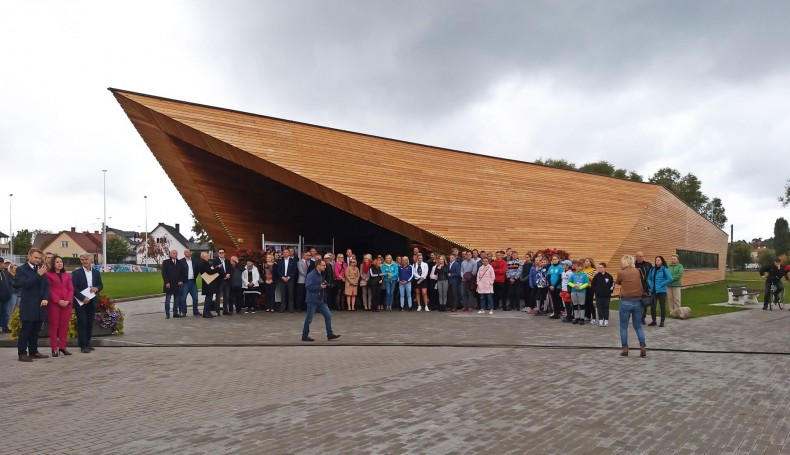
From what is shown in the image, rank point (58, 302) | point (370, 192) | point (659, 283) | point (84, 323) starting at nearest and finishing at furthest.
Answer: point (58, 302)
point (84, 323)
point (659, 283)
point (370, 192)

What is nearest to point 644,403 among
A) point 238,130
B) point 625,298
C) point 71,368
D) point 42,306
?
point 625,298

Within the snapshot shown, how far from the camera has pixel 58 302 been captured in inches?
351

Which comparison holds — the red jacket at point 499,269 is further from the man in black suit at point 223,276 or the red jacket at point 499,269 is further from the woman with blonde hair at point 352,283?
the man in black suit at point 223,276

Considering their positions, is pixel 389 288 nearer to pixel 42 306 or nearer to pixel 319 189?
pixel 319 189

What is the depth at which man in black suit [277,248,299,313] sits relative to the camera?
15.3 metres

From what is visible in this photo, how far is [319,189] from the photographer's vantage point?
15219mm

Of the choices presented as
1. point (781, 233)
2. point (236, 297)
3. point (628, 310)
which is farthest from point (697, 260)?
point (781, 233)

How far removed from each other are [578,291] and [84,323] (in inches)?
379

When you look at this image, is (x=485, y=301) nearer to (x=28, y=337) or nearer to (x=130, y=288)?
(x=28, y=337)

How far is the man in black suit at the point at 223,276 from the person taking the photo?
1455 cm

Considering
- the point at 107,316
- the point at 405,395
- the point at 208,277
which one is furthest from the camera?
the point at 208,277

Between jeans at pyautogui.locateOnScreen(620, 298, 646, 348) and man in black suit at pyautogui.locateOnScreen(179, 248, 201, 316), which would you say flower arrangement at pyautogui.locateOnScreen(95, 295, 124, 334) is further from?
jeans at pyautogui.locateOnScreen(620, 298, 646, 348)

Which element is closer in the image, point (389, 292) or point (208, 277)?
point (208, 277)

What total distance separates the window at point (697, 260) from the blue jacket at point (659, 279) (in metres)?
15.9
